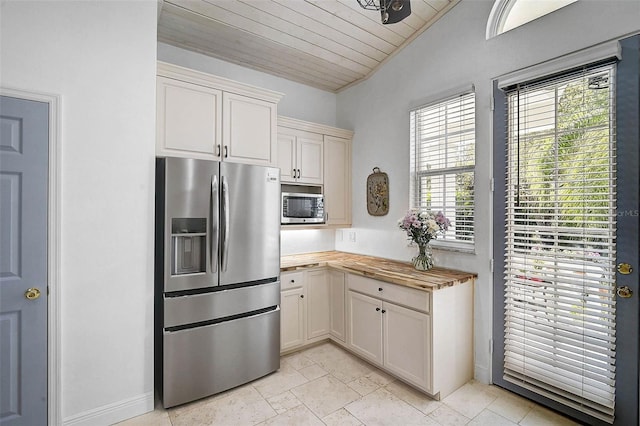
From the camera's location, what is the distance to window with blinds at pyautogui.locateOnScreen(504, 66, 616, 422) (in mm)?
1950

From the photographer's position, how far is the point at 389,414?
86.1 inches

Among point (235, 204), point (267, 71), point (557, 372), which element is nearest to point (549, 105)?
point (557, 372)

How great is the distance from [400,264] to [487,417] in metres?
1.35

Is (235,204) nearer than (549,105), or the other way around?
(549,105)

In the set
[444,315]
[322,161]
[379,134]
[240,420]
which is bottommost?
[240,420]

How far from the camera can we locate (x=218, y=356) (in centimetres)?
240

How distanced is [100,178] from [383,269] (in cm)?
227

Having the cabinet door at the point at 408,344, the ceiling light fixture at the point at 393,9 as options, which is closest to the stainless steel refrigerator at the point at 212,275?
the cabinet door at the point at 408,344

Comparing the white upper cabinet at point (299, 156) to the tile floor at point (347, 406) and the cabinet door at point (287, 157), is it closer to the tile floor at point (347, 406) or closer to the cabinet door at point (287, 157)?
the cabinet door at point (287, 157)

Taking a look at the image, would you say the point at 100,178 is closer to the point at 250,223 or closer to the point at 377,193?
the point at 250,223

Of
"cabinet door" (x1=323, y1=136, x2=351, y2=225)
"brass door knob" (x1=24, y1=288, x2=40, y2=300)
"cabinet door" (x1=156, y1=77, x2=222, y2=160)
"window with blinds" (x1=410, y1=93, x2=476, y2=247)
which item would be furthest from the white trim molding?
"brass door knob" (x1=24, y1=288, x2=40, y2=300)

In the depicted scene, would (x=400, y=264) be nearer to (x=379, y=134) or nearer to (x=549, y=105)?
(x=379, y=134)

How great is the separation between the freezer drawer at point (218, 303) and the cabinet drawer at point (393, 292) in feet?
Answer: 2.46

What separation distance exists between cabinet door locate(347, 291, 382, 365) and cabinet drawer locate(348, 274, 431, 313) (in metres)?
0.07
